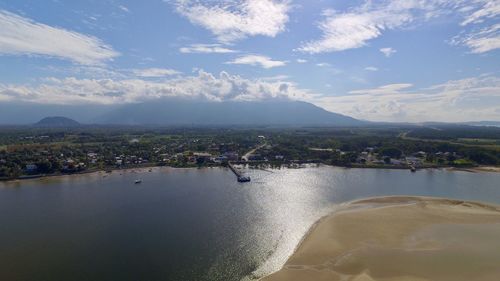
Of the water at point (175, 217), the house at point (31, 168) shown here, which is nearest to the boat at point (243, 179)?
the water at point (175, 217)

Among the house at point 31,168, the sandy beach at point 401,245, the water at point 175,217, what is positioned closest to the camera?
the sandy beach at point 401,245

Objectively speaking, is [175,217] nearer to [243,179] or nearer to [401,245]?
[243,179]

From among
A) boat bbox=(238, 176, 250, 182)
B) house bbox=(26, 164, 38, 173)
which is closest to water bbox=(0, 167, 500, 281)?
boat bbox=(238, 176, 250, 182)

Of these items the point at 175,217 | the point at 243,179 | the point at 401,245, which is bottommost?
the point at 175,217

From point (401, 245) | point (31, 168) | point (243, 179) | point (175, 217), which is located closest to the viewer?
point (401, 245)

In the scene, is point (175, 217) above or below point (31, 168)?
below

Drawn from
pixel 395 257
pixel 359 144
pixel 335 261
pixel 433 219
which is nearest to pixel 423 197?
pixel 433 219

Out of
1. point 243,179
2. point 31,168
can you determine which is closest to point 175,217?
point 243,179

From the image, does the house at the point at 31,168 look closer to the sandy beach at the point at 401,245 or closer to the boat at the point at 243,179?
the boat at the point at 243,179
